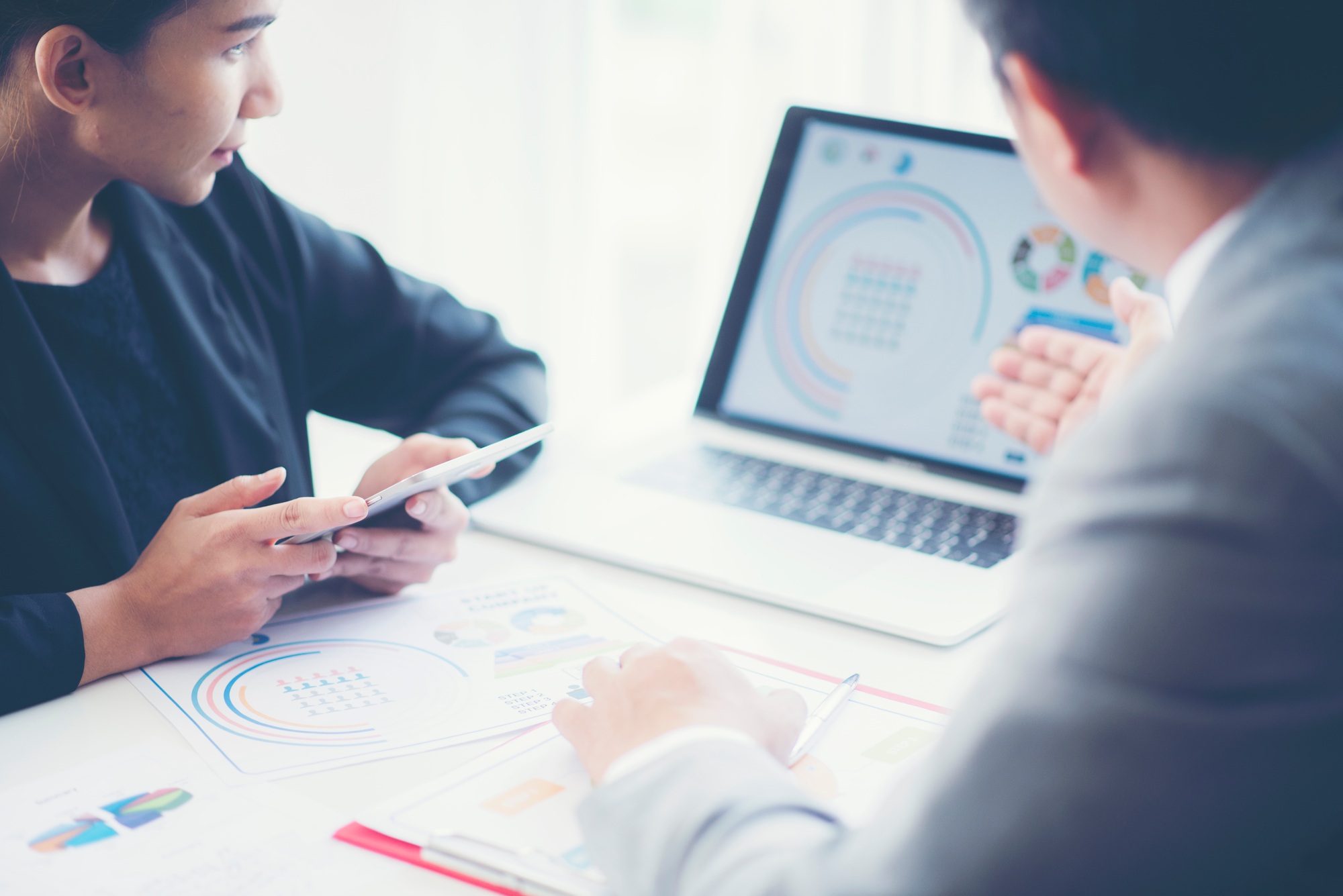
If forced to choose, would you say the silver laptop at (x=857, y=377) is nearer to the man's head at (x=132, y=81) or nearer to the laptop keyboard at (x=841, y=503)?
the laptop keyboard at (x=841, y=503)

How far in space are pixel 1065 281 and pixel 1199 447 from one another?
837 millimetres

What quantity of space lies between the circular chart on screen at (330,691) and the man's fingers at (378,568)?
0.07 m

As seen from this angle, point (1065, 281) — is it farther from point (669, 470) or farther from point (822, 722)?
point (822, 722)

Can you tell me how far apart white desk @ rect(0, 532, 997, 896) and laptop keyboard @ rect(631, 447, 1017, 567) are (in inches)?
6.8

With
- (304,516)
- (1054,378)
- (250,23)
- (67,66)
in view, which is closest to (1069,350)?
(1054,378)

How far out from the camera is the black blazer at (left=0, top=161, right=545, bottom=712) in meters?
0.89

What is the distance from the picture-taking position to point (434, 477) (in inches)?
30.2

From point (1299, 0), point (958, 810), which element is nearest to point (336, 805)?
point (958, 810)

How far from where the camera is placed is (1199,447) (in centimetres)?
36

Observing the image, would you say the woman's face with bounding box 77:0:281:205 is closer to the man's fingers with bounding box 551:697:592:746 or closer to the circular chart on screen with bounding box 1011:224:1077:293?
the man's fingers with bounding box 551:697:592:746

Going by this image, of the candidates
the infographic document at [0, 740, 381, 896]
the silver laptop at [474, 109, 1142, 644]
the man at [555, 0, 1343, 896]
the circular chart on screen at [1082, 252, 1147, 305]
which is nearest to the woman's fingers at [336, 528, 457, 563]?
the silver laptop at [474, 109, 1142, 644]

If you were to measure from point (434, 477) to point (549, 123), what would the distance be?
1.96m

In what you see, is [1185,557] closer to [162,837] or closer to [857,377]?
[162,837]

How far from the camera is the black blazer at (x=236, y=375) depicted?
35.0 inches
